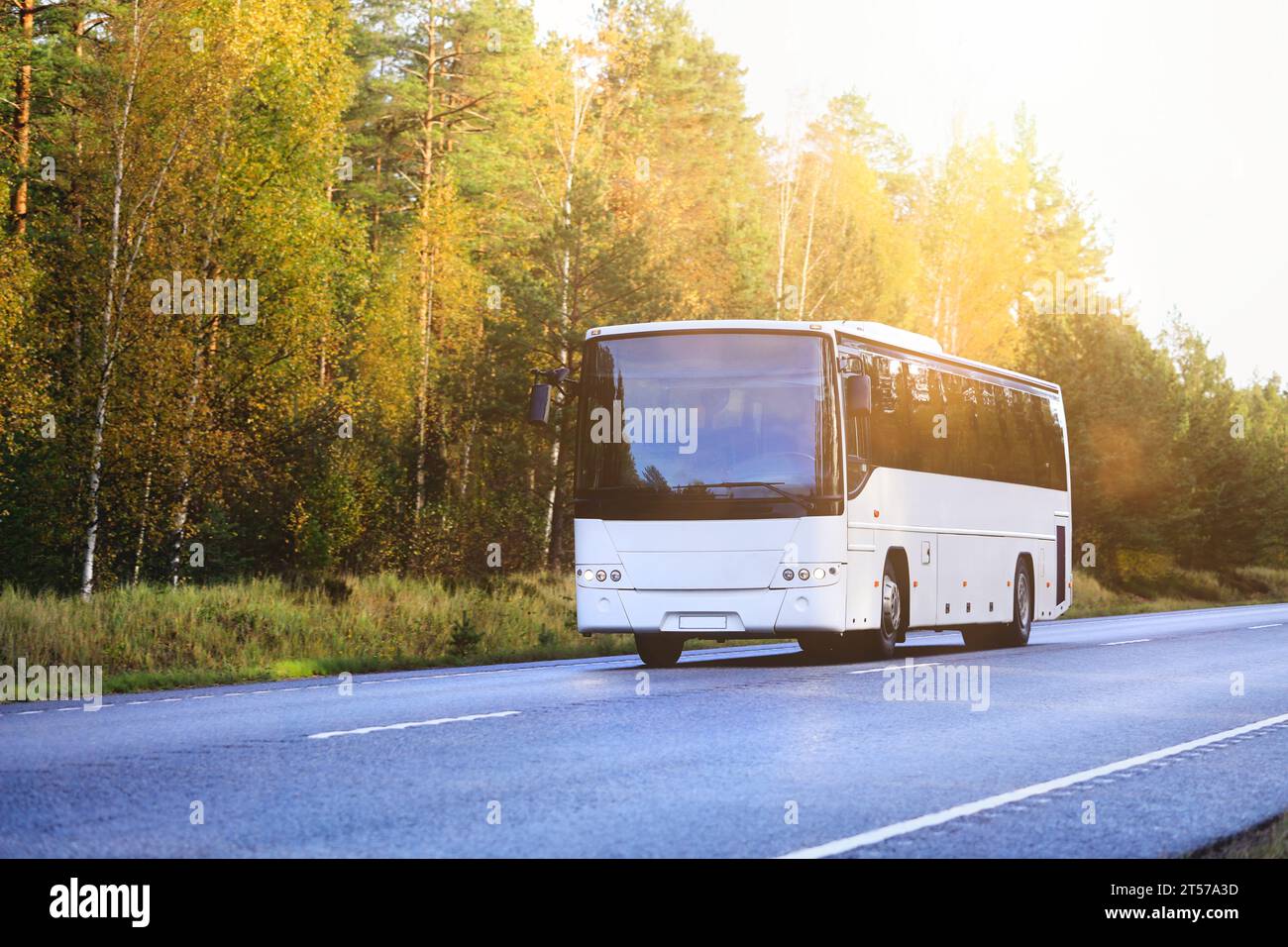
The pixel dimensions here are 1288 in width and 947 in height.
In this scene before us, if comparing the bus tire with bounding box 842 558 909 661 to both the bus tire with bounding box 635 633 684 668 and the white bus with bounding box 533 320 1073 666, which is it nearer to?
the white bus with bounding box 533 320 1073 666

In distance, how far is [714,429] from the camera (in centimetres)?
1839

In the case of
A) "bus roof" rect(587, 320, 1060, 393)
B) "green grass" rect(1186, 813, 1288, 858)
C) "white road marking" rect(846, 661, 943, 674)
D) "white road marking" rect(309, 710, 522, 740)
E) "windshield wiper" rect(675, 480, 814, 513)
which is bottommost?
"green grass" rect(1186, 813, 1288, 858)

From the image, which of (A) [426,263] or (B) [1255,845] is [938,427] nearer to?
(B) [1255,845]

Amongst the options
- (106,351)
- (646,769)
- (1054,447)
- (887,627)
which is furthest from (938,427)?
(106,351)

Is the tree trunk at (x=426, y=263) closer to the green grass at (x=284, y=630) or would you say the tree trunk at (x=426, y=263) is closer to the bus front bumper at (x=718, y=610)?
the green grass at (x=284, y=630)

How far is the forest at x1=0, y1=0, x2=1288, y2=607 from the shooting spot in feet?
93.3

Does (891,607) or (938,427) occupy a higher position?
(938,427)

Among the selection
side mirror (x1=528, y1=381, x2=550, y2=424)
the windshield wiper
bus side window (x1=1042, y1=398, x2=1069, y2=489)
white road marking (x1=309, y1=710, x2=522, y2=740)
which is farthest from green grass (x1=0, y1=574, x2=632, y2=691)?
bus side window (x1=1042, y1=398, x2=1069, y2=489)

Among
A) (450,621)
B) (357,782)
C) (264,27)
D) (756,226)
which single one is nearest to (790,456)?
(450,621)

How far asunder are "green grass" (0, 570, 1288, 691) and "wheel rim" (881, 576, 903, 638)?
4670mm

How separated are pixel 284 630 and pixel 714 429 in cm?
681

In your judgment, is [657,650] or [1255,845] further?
[657,650]

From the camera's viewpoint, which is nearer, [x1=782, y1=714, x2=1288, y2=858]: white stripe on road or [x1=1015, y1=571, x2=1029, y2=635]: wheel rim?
[x1=782, y1=714, x2=1288, y2=858]: white stripe on road

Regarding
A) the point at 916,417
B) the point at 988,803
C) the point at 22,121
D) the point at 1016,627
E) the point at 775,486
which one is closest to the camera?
the point at 988,803
